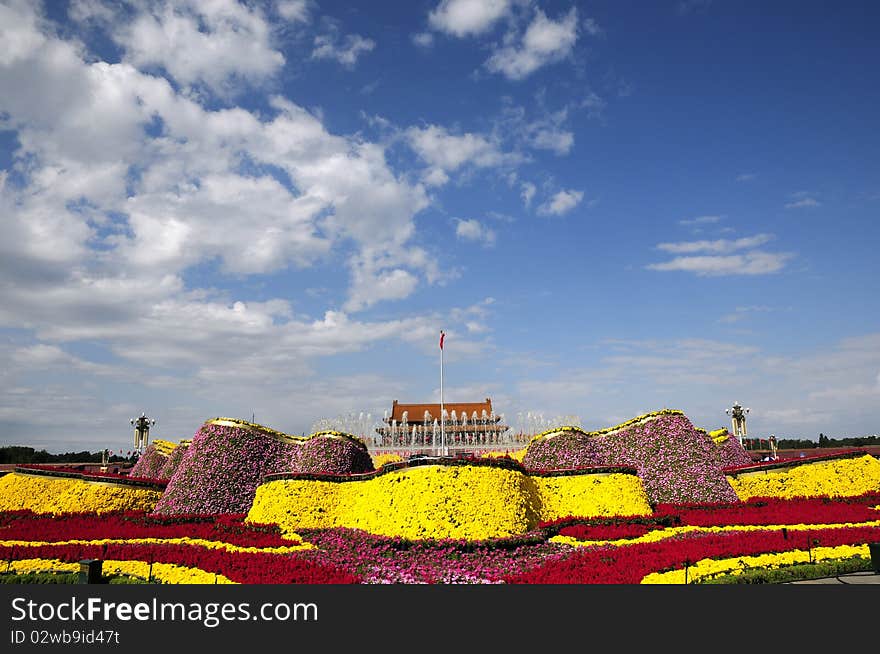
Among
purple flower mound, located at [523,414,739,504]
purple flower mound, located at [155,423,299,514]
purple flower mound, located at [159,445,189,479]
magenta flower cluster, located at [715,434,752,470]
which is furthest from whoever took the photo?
magenta flower cluster, located at [715,434,752,470]

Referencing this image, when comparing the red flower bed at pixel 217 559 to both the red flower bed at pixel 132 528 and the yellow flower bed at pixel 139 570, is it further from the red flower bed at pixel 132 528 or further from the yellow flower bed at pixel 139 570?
the red flower bed at pixel 132 528

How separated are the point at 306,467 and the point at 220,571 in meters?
9.05

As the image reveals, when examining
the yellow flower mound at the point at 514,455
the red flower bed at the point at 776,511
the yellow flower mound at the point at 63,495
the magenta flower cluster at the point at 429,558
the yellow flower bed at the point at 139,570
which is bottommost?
the magenta flower cluster at the point at 429,558

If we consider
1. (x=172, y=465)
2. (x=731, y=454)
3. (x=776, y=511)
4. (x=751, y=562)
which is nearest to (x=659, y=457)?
(x=776, y=511)

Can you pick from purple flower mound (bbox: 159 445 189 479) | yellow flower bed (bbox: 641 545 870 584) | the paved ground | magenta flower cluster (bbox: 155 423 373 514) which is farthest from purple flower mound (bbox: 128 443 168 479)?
the paved ground

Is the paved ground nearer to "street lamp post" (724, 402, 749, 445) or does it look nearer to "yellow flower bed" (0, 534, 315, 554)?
"yellow flower bed" (0, 534, 315, 554)

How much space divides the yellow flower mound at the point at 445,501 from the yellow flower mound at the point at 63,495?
5479mm

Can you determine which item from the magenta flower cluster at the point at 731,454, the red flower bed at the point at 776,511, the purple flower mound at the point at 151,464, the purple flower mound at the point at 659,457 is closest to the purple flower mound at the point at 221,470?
the purple flower mound at the point at 151,464

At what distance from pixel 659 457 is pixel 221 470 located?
619 inches

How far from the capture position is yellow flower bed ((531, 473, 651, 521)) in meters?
17.2

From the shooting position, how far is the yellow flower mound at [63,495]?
61.5 ft

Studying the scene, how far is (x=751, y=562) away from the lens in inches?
414

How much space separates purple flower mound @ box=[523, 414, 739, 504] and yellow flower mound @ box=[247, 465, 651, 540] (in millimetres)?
2219

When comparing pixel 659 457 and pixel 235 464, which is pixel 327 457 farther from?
pixel 659 457
